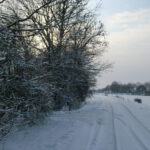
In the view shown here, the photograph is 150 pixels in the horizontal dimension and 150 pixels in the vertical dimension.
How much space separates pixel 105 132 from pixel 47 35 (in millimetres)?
10701

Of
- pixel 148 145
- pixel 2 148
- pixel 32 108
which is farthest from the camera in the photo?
pixel 32 108

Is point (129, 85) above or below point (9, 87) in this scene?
above

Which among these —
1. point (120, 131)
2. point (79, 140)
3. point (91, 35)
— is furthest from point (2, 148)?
point (91, 35)

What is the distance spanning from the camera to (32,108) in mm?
9898

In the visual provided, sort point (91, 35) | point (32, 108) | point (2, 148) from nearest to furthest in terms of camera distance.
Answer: point (2, 148) → point (32, 108) → point (91, 35)

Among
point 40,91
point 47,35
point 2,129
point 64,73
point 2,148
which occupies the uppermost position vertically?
point 47,35

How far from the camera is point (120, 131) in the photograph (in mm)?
11648

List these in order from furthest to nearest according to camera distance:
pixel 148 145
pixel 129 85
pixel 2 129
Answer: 1. pixel 129 85
2. pixel 148 145
3. pixel 2 129

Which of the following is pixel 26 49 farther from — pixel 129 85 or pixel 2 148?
pixel 129 85

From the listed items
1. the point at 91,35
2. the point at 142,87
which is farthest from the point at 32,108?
the point at 142,87

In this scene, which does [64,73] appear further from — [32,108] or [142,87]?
[142,87]

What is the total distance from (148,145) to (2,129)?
4666 mm

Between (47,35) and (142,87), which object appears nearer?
(47,35)

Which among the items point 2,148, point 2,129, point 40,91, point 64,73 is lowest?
point 2,148
